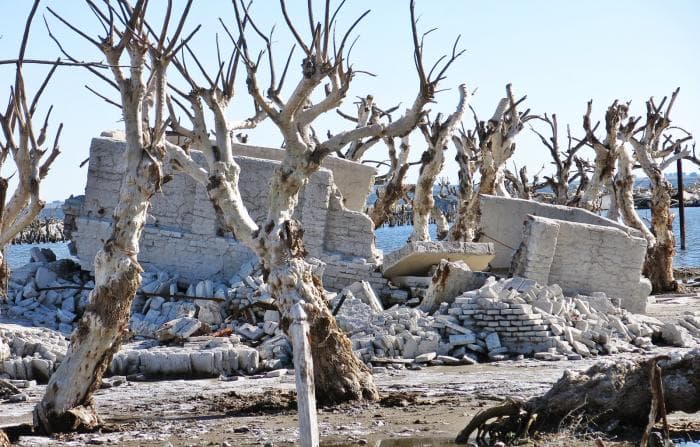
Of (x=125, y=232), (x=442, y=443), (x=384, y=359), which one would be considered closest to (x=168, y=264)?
(x=384, y=359)

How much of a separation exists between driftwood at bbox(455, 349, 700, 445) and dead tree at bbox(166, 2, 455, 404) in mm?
1875

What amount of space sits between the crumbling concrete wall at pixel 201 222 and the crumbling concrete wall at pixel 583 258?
273cm

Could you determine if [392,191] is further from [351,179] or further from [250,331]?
[250,331]

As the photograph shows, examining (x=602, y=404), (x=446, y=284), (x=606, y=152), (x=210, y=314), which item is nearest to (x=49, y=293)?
(x=210, y=314)

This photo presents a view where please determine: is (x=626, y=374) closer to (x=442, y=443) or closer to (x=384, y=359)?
(x=442, y=443)

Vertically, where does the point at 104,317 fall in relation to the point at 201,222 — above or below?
below

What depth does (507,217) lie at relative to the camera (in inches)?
685

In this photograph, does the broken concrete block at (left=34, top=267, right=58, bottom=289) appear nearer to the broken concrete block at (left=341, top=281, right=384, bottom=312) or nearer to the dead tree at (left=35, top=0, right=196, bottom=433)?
the broken concrete block at (left=341, top=281, right=384, bottom=312)

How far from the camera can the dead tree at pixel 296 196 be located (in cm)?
941

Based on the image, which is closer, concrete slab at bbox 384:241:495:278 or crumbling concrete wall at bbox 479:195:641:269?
concrete slab at bbox 384:241:495:278

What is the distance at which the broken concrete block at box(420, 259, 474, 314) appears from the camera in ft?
46.4

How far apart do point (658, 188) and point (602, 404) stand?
16.5 metres

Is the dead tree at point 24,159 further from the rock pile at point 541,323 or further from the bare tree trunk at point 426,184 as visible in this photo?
the bare tree trunk at point 426,184

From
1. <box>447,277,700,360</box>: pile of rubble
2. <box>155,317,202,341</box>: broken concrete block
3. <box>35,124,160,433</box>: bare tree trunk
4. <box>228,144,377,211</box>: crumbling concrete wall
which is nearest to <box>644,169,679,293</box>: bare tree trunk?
<box>228,144,377,211</box>: crumbling concrete wall
